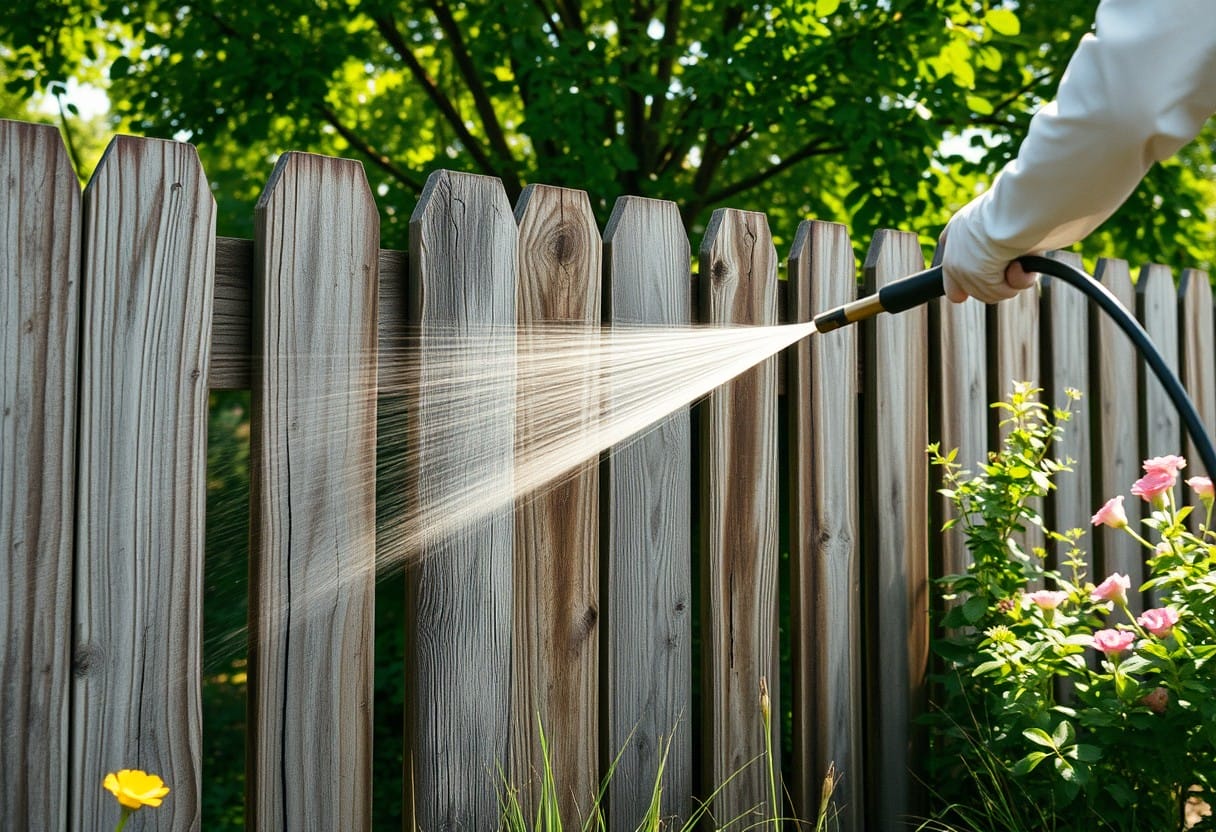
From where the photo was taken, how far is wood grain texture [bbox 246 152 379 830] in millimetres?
2010

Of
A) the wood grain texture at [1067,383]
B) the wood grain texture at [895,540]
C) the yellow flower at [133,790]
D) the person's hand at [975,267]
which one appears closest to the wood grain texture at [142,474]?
the yellow flower at [133,790]

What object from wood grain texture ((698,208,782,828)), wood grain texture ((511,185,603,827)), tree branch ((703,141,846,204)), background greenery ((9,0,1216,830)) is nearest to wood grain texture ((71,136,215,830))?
wood grain texture ((511,185,603,827))

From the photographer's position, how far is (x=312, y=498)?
6.77ft

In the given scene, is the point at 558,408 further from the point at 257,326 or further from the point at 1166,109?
the point at 1166,109

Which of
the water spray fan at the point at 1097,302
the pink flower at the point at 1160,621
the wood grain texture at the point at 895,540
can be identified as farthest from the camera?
the wood grain texture at the point at 895,540

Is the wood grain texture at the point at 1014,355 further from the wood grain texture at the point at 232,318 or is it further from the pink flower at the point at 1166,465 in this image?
the wood grain texture at the point at 232,318

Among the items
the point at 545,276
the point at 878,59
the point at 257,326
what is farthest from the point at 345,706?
the point at 878,59

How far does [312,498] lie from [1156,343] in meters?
3.06

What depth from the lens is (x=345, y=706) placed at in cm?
209

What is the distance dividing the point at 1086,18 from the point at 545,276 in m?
3.72

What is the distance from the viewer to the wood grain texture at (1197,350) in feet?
12.6

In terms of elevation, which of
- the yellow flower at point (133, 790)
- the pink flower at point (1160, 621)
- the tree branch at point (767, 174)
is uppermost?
the tree branch at point (767, 174)

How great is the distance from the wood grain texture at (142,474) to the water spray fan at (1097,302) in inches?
49.0

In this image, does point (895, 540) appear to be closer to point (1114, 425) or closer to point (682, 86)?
point (1114, 425)
